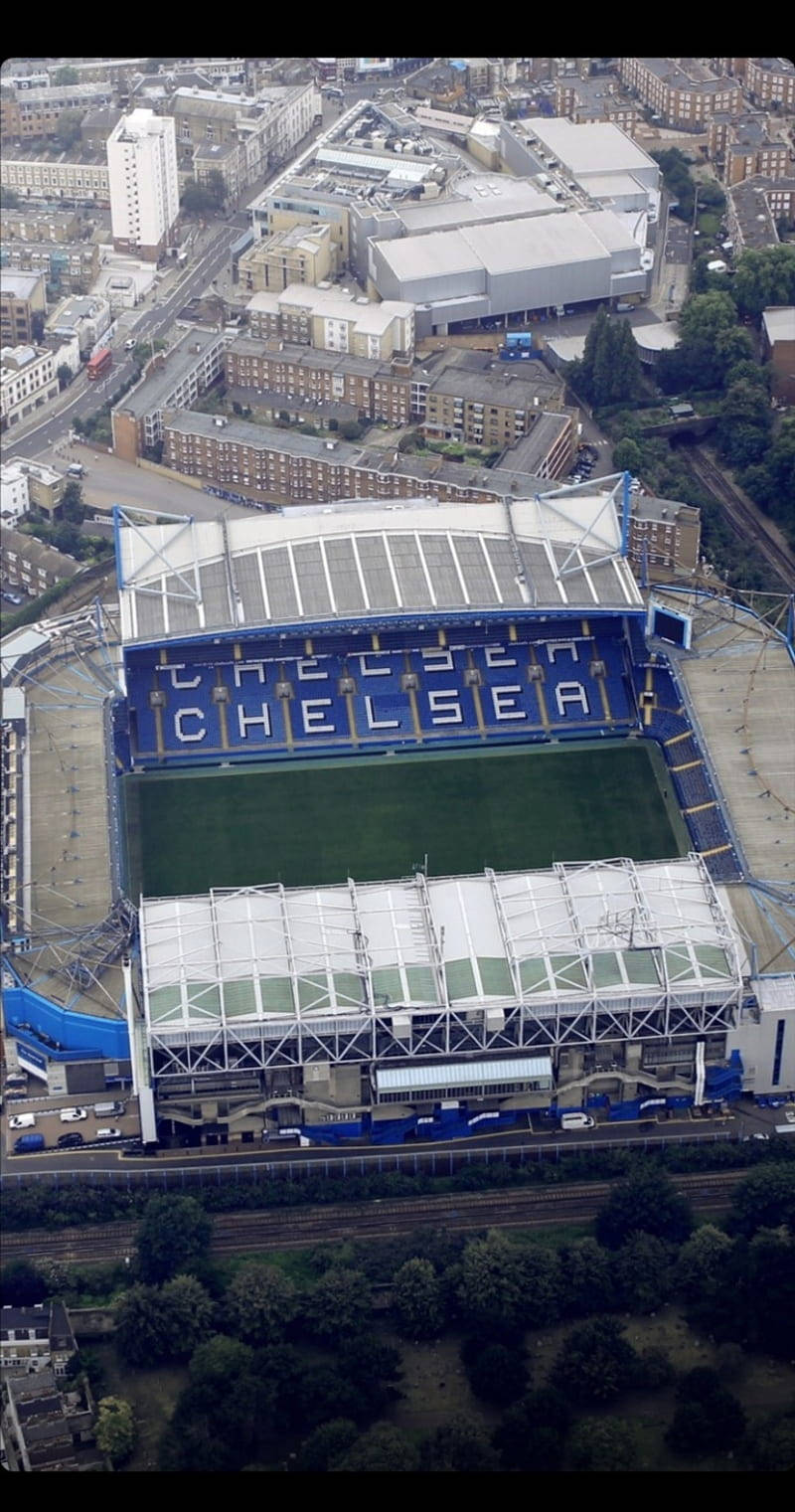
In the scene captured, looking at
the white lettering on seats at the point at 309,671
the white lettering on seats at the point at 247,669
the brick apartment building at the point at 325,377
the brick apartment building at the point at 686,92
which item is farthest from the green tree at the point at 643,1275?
the brick apartment building at the point at 686,92

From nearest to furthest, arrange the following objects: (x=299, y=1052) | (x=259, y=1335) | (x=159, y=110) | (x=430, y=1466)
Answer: (x=430, y=1466)
(x=259, y=1335)
(x=299, y=1052)
(x=159, y=110)

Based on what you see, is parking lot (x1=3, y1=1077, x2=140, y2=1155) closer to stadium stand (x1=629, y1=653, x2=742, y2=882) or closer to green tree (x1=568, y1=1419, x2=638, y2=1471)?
green tree (x1=568, y1=1419, x2=638, y2=1471)

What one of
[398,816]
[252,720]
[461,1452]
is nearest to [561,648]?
[398,816]

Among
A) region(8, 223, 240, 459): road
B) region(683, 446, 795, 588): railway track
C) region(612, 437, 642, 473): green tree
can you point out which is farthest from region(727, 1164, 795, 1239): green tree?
region(8, 223, 240, 459): road

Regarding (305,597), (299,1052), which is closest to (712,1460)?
(299,1052)

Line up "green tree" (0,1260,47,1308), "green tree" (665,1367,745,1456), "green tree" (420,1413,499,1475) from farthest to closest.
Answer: "green tree" (0,1260,47,1308), "green tree" (665,1367,745,1456), "green tree" (420,1413,499,1475)

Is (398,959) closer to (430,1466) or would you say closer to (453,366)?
(430,1466)
